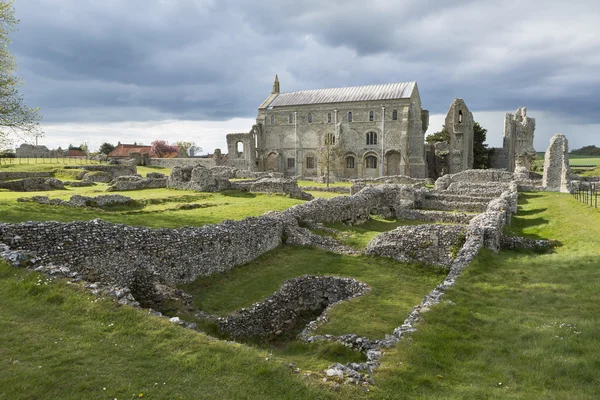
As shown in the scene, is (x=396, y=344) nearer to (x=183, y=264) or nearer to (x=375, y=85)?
(x=183, y=264)

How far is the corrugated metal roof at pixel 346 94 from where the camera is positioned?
66.5 m

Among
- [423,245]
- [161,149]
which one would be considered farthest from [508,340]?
[161,149]

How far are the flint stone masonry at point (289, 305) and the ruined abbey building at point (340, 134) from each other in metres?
47.8

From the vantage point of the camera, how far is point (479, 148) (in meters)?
77.5

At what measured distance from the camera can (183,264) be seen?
13438 mm

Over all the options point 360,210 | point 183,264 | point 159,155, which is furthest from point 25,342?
point 159,155

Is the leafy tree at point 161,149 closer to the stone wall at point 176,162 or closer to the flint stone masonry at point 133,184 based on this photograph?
the stone wall at point 176,162

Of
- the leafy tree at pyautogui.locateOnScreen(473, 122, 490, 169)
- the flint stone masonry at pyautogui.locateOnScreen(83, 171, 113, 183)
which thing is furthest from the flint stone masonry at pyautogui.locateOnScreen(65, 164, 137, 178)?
the leafy tree at pyautogui.locateOnScreen(473, 122, 490, 169)

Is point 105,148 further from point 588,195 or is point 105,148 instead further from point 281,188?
point 588,195

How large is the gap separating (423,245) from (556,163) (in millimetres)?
32631

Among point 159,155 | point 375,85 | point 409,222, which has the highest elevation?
point 375,85

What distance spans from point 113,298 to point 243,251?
768cm

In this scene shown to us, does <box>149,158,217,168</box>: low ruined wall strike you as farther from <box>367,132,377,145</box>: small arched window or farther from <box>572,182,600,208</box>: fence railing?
<box>572,182,600,208</box>: fence railing

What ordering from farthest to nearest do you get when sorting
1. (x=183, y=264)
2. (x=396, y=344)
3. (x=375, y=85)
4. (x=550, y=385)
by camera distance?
(x=375, y=85) < (x=183, y=264) < (x=396, y=344) < (x=550, y=385)
